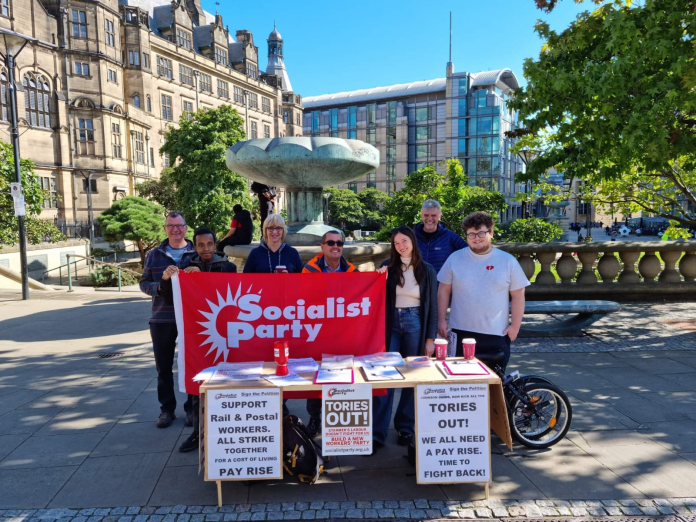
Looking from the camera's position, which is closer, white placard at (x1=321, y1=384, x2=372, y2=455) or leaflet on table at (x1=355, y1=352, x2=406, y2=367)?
white placard at (x1=321, y1=384, x2=372, y2=455)

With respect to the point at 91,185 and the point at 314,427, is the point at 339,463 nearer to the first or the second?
the point at 314,427

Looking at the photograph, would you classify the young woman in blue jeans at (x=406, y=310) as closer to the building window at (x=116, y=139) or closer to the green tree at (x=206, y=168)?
the green tree at (x=206, y=168)

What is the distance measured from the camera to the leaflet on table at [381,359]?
403 centimetres

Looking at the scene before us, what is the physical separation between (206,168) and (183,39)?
108 ft

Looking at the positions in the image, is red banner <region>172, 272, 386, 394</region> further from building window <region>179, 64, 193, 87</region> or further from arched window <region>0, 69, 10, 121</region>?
building window <region>179, 64, 193, 87</region>

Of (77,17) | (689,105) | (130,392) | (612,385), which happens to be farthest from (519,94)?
(77,17)

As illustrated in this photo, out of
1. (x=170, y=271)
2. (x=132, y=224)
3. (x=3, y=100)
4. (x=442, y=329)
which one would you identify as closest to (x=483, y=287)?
(x=442, y=329)

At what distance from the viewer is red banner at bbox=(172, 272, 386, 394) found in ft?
14.7

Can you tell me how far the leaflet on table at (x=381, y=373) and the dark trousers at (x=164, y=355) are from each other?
6.53ft

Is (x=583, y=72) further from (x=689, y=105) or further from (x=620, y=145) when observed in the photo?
(x=689, y=105)

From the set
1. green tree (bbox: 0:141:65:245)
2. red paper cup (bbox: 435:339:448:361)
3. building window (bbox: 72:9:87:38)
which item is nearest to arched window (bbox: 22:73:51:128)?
building window (bbox: 72:9:87:38)

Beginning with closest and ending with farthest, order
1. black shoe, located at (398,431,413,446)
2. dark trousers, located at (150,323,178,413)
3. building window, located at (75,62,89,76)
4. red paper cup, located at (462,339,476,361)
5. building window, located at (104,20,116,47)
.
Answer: red paper cup, located at (462,339,476,361) → black shoe, located at (398,431,413,446) → dark trousers, located at (150,323,178,413) → building window, located at (75,62,89,76) → building window, located at (104,20,116,47)

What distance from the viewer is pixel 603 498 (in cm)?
364

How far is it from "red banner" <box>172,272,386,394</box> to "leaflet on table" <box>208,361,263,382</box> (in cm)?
48
